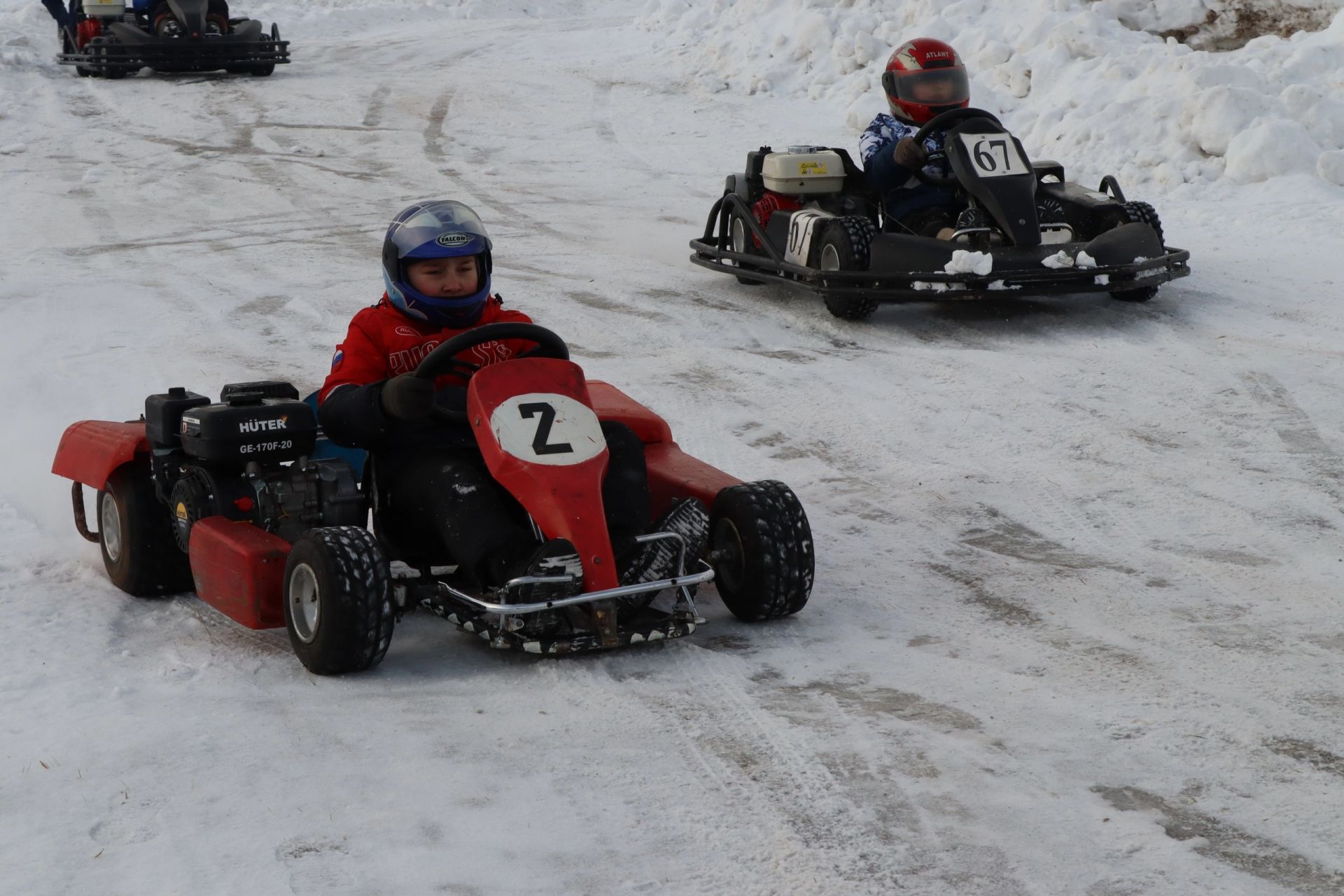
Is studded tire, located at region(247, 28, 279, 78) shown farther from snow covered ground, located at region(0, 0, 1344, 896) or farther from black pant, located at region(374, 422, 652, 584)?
black pant, located at region(374, 422, 652, 584)

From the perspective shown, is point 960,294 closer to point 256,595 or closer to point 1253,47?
point 256,595

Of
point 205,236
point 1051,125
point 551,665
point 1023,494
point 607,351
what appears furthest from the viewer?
point 1051,125

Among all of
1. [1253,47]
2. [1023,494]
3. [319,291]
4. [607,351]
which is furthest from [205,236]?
[1253,47]

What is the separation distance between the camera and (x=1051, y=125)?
1297 centimetres

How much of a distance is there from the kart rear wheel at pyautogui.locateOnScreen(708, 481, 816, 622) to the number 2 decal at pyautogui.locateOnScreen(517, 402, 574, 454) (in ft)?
1.75

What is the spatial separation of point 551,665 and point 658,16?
1865cm

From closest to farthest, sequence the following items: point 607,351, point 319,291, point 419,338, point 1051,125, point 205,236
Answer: point 419,338
point 607,351
point 319,291
point 205,236
point 1051,125

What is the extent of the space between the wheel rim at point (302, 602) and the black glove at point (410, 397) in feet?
1.75

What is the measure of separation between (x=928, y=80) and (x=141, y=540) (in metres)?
5.97

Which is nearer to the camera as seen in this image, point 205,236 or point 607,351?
point 607,351

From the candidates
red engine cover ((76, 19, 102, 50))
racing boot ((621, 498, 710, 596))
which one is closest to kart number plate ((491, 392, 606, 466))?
racing boot ((621, 498, 710, 596))

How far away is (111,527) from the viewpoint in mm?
5035

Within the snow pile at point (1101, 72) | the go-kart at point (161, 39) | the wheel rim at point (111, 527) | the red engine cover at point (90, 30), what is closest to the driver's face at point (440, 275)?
the wheel rim at point (111, 527)

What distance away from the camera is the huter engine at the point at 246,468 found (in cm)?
466
